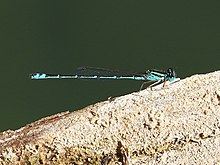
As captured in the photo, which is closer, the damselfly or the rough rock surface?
the rough rock surface

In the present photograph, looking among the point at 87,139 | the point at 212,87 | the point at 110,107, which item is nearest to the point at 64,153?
the point at 87,139

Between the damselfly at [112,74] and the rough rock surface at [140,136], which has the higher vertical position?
the damselfly at [112,74]

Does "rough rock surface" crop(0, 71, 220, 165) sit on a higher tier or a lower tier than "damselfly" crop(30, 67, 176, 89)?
lower

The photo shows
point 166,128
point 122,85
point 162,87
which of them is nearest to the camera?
point 166,128

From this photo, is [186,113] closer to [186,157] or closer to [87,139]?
[186,157]

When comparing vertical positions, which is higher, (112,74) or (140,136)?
(112,74)

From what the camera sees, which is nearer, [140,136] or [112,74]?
[140,136]

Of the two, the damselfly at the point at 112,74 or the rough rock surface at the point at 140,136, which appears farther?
the damselfly at the point at 112,74

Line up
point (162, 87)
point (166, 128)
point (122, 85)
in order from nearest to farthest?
point (166, 128) < point (162, 87) < point (122, 85)
